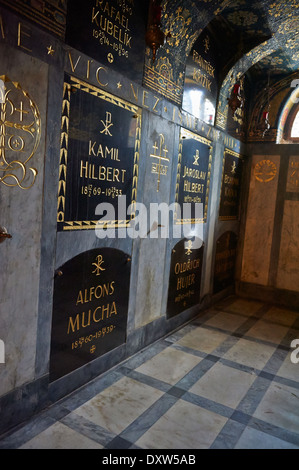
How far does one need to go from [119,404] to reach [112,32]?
3121mm

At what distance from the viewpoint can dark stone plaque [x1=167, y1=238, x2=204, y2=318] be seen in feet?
14.7

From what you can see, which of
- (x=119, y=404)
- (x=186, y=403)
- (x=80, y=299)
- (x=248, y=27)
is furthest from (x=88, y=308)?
(x=248, y=27)

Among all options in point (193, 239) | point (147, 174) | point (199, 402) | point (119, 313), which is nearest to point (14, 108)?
point (147, 174)

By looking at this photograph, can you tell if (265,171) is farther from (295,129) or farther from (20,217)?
(20,217)

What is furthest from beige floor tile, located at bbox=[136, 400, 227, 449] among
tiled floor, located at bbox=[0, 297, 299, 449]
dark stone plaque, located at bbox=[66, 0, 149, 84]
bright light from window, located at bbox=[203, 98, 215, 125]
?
bright light from window, located at bbox=[203, 98, 215, 125]

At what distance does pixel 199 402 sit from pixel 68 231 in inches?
71.4

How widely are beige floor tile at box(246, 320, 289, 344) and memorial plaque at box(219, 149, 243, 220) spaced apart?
5.79ft

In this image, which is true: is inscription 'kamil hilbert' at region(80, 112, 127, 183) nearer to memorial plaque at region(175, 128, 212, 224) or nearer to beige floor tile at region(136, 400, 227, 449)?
memorial plaque at region(175, 128, 212, 224)

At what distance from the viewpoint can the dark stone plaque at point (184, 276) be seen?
4492 millimetres

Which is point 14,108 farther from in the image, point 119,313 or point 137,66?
point 119,313

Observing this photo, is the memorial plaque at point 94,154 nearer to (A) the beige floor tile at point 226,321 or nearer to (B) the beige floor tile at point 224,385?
(B) the beige floor tile at point 224,385

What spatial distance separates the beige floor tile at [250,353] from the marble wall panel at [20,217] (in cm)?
229
